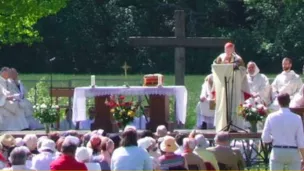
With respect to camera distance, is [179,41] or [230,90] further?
[179,41]

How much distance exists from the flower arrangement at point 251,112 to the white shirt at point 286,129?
14.4 feet

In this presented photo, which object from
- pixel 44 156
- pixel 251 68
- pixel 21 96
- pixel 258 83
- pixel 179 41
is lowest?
pixel 44 156

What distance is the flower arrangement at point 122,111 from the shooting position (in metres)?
21.4

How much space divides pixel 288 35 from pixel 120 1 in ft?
31.1

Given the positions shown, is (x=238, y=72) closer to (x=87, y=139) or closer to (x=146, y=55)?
(x=87, y=139)

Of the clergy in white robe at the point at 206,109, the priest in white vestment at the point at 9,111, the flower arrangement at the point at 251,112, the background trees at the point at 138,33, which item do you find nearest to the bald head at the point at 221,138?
the flower arrangement at the point at 251,112

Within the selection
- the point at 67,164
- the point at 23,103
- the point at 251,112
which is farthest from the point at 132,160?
the point at 23,103

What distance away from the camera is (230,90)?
2156cm

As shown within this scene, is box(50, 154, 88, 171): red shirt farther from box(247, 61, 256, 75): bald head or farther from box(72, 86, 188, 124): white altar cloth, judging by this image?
box(247, 61, 256, 75): bald head

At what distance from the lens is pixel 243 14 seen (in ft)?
197

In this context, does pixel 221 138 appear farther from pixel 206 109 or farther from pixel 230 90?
pixel 206 109

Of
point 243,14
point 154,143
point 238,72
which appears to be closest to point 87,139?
point 154,143

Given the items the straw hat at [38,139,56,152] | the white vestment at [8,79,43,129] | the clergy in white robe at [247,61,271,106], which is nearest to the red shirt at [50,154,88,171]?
the straw hat at [38,139,56,152]

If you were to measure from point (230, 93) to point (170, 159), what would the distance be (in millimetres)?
6721
